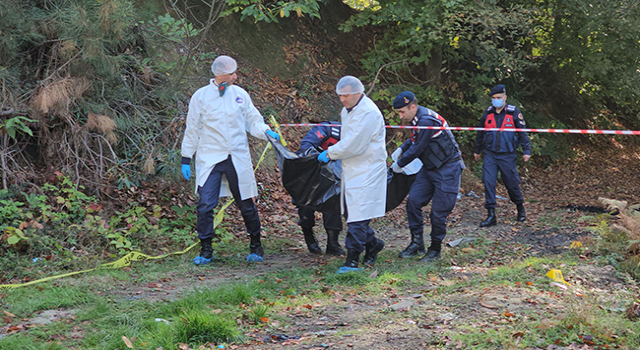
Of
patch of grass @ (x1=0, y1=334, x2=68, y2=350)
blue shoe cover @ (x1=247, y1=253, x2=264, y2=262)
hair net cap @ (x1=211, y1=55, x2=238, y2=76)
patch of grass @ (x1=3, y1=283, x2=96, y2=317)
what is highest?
hair net cap @ (x1=211, y1=55, x2=238, y2=76)

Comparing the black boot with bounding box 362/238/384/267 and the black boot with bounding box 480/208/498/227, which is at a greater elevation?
the black boot with bounding box 362/238/384/267

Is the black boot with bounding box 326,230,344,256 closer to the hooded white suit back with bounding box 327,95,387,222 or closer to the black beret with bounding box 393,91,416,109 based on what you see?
the hooded white suit back with bounding box 327,95,387,222

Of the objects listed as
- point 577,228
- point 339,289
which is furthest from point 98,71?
point 577,228

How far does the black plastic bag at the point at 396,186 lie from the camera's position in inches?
257

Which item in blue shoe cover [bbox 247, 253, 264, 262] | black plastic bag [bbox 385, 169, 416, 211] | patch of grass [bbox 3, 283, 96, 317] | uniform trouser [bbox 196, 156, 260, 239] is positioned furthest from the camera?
black plastic bag [bbox 385, 169, 416, 211]

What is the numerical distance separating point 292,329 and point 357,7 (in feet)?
36.3

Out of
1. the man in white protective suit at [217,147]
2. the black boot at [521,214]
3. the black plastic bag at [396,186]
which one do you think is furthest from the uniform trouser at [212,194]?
the black boot at [521,214]

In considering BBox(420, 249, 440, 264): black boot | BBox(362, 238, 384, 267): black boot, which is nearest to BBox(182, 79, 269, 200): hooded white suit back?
BBox(362, 238, 384, 267): black boot

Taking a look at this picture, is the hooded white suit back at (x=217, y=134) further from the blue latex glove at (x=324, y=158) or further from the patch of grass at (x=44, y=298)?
the patch of grass at (x=44, y=298)

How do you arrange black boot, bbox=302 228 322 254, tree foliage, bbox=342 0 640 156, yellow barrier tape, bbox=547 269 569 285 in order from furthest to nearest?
tree foliage, bbox=342 0 640 156, black boot, bbox=302 228 322 254, yellow barrier tape, bbox=547 269 569 285

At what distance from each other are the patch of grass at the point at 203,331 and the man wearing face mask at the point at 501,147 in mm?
5460

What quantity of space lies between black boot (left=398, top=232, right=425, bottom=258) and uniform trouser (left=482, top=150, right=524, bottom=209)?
2176mm

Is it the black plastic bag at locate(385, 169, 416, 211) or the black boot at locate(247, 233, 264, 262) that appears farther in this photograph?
the black plastic bag at locate(385, 169, 416, 211)

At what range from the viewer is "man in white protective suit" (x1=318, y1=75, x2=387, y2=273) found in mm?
5535
